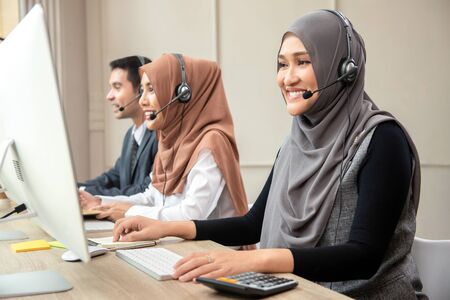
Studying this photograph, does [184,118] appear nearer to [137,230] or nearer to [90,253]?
[137,230]

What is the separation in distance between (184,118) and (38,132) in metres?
1.47

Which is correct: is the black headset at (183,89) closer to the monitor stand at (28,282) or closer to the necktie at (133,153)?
the necktie at (133,153)

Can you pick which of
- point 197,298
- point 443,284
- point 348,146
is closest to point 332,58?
point 348,146

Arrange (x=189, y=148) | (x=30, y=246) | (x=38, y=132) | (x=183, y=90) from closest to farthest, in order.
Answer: (x=38, y=132) → (x=30, y=246) → (x=189, y=148) → (x=183, y=90)

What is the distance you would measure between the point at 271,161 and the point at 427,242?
2.41 meters

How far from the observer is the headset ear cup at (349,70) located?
147 cm

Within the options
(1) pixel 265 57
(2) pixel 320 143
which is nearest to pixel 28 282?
(2) pixel 320 143

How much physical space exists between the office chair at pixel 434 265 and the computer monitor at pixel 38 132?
881 millimetres

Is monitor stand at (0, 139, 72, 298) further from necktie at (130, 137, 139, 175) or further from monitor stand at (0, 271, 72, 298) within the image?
necktie at (130, 137, 139, 175)

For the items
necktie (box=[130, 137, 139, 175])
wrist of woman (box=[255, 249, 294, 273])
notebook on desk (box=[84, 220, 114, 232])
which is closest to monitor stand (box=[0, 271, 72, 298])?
wrist of woman (box=[255, 249, 294, 273])

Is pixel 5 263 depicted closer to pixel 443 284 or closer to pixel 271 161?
pixel 443 284

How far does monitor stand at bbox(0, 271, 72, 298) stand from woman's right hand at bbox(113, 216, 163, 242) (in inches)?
12.5

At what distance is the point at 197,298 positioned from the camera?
2.93 ft

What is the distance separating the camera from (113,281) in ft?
3.31
